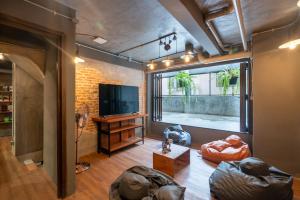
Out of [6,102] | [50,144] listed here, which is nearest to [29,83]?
[50,144]

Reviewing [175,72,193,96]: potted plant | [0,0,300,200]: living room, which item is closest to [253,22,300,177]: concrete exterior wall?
[0,0,300,200]: living room

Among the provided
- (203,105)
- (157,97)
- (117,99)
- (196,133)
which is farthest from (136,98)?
(203,105)

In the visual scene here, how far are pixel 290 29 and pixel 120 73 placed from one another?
158 inches

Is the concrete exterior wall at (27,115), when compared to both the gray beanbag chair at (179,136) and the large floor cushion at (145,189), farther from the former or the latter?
the gray beanbag chair at (179,136)

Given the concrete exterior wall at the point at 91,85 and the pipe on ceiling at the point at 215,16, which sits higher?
the pipe on ceiling at the point at 215,16

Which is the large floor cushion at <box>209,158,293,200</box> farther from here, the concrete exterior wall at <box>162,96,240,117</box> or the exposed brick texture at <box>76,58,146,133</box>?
the concrete exterior wall at <box>162,96,240,117</box>

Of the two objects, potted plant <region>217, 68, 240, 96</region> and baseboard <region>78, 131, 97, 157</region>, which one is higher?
potted plant <region>217, 68, 240, 96</region>

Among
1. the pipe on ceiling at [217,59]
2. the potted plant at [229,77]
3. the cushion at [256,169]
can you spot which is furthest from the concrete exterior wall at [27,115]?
the potted plant at [229,77]

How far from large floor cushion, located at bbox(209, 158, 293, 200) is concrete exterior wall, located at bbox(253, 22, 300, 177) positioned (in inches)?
38.9

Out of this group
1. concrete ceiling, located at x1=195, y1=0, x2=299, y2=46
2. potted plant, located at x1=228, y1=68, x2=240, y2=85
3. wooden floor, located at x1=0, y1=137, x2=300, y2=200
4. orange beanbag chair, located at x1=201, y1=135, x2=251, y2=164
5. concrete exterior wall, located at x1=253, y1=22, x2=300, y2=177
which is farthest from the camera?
potted plant, located at x1=228, y1=68, x2=240, y2=85

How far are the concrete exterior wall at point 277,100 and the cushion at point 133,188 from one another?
2655 mm

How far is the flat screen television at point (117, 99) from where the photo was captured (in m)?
3.95

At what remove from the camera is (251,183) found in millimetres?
1904

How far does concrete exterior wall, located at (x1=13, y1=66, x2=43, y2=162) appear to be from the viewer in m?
3.47
